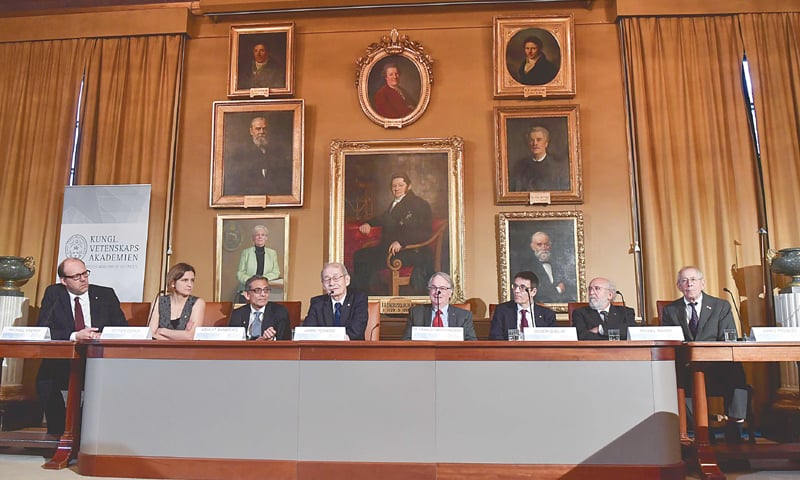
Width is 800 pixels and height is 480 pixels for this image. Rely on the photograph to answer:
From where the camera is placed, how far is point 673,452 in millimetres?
3557

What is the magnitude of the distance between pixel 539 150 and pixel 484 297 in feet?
4.75

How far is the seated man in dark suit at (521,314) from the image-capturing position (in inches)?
202

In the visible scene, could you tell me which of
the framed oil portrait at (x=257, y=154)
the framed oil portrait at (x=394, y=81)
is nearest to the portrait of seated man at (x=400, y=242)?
the framed oil portrait at (x=394, y=81)

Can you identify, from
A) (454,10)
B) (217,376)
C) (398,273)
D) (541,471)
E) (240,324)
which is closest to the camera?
(541,471)

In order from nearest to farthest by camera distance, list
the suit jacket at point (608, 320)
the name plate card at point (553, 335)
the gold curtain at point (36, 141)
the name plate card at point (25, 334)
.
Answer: the name plate card at point (553, 335)
the name plate card at point (25, 334)
the suit jacket at point (608, 320)
the gold curtain at point (36, 141)

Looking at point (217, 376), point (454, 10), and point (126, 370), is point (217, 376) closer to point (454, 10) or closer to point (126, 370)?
point (126, 370)

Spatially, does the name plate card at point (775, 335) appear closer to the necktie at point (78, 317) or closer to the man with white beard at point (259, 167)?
the man with white beard at point (259, 167)

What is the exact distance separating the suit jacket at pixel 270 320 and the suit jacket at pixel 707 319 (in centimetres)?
281

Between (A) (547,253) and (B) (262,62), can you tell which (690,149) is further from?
(B) (262,62)

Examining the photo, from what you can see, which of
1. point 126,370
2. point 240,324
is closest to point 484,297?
point 240,324

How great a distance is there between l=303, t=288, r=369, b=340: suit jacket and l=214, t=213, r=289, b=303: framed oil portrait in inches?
55.2

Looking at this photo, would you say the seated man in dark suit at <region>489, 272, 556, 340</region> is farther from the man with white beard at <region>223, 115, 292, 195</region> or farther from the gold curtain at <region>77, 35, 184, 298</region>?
the gold curtain at <region>77, 35, 184, 298</region>

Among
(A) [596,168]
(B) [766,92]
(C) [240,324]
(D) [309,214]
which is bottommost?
(C) [240,324]

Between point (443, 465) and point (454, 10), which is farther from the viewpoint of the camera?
point (454, 10)
